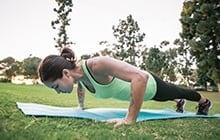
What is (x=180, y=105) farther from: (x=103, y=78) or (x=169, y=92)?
(x=103, y=78)

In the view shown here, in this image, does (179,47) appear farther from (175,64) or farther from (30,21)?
(30,21)

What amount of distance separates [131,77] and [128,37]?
1384 mm

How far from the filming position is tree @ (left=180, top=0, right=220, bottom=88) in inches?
99.5

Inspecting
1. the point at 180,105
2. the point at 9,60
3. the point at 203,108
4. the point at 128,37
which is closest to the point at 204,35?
the point at 128,37

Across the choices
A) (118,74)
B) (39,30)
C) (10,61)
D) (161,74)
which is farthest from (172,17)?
(118,74)

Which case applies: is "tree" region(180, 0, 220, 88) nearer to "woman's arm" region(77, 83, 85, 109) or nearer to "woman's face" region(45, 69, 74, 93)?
"woman's arm" region(77, 83, 85, 109)

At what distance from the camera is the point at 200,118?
1.77 meters

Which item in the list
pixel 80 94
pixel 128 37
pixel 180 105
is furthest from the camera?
pixel 128 37

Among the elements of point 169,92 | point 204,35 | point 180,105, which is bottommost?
point 180,105

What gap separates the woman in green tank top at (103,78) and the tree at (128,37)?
995 mm

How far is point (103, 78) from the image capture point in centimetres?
154

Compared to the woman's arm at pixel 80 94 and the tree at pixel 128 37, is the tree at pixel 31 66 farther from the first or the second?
the tree at pixel 128 37

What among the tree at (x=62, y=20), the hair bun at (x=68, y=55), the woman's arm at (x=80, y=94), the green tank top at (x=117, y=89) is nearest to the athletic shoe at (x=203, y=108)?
the green tank top at (x=117, y=89)

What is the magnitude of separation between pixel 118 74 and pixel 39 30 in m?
1.19
